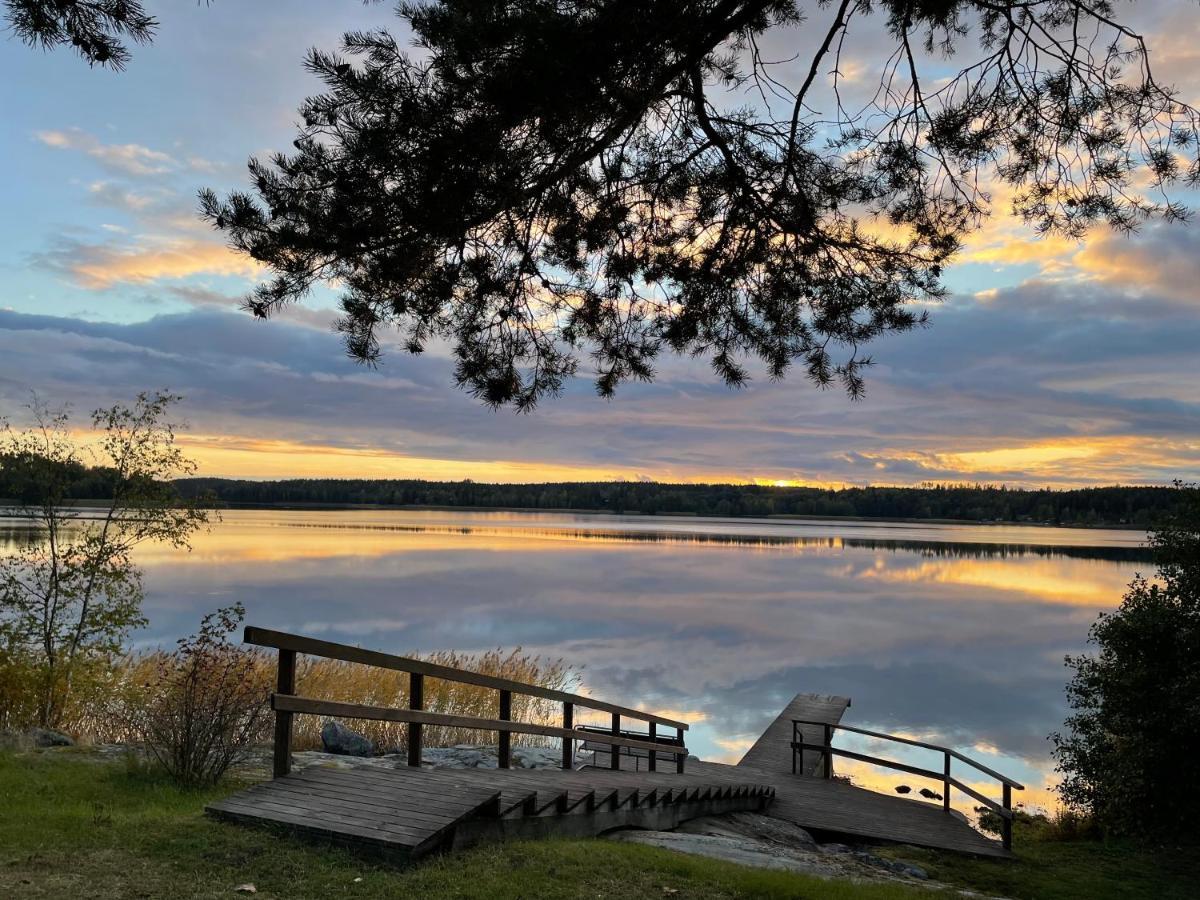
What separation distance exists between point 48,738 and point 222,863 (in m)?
7.20

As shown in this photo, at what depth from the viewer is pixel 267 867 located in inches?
203

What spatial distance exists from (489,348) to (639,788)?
209 inches

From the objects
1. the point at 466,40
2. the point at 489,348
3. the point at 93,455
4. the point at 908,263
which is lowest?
the point at 93,455

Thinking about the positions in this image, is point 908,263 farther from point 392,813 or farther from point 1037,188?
point 392,813

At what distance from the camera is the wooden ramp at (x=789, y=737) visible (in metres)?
18.8

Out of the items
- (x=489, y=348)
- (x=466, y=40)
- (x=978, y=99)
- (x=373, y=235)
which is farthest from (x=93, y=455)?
(x=978, y=99)

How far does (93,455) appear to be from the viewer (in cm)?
1473

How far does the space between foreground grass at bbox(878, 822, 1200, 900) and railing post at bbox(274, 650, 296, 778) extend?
366 inches

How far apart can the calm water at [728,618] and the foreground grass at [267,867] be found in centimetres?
1698

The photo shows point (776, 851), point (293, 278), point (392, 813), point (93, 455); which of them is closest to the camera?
point (392, 813)

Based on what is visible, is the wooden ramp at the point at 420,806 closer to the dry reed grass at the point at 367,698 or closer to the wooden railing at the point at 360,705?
the wooden railing at the point at 360,705

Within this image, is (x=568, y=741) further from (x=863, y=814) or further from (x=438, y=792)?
(x=863, y=814)

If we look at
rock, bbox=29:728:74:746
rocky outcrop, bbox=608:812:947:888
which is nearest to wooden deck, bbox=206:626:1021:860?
rocky outcrop, bbox=608:812:947:888

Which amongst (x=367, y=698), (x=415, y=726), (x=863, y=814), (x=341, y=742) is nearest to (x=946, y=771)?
(x=863, y=814)
